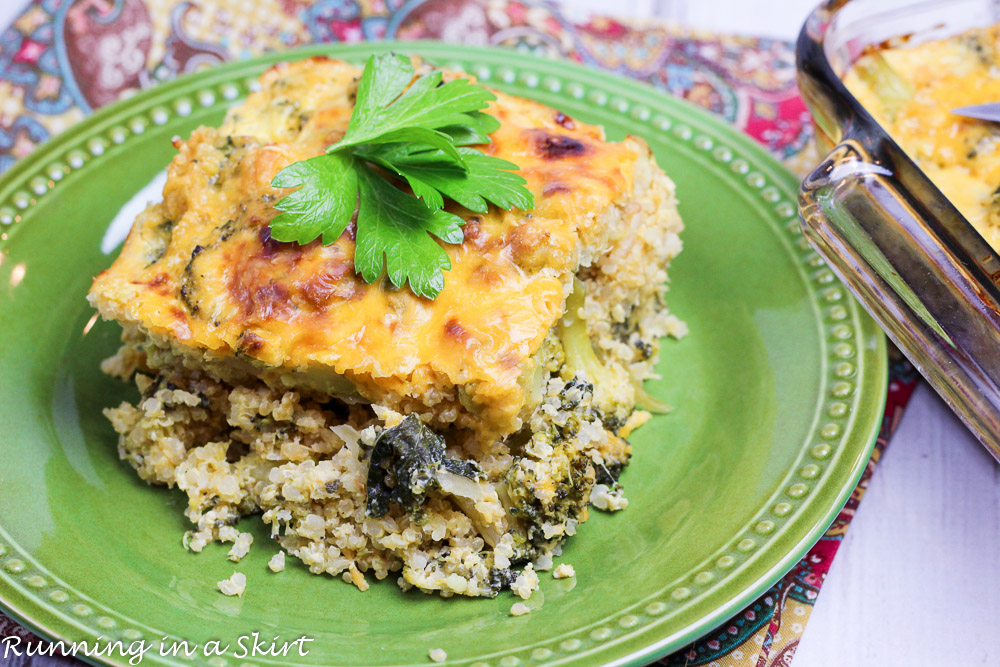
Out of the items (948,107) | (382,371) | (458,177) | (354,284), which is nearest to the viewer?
(382,371)

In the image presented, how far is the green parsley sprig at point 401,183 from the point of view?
266 cm

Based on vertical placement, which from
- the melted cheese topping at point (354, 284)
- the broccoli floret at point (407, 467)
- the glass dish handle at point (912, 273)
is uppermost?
the melted cheese topping at point (354, 284)

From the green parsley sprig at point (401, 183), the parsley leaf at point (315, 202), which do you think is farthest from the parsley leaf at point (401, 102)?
the parsley leaf at point (315, 202)

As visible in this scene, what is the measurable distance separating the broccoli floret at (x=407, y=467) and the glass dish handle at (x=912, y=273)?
4.33 ft

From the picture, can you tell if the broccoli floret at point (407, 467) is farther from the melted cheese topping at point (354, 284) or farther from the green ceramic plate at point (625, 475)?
the green ceramic plate at point (625, 475)

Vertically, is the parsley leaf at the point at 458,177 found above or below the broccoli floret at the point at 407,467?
above

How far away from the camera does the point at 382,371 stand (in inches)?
99.0

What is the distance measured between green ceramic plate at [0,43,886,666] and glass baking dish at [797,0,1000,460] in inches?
11.7

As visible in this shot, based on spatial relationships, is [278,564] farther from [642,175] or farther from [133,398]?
[642,175]

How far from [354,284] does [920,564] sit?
200cm

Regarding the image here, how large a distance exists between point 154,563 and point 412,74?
1.74m

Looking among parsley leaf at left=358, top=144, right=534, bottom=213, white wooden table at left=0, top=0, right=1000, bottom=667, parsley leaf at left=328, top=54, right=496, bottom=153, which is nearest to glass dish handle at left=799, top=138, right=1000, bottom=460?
white wooden table at left=0, top=0, right=1000, bottom=667

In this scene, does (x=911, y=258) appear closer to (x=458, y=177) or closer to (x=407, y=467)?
(x=458, y=177)

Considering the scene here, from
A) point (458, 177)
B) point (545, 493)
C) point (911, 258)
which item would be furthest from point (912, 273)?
point (458, 177)
